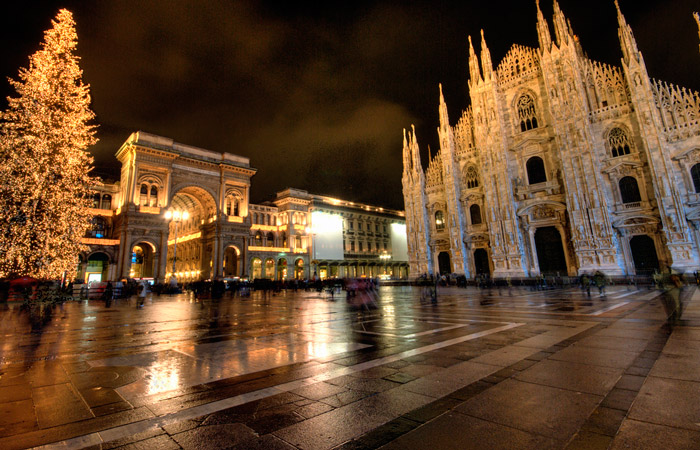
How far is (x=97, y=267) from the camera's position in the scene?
4022 cm

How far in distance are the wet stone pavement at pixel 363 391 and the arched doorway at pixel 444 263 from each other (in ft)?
101

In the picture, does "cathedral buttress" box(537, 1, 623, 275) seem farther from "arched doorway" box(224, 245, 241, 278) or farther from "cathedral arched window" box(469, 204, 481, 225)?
"arched doorway" box(224, 245, 241, 278)

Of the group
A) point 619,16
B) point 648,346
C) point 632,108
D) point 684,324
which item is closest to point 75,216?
point 648,346

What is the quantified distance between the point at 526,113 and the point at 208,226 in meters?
41.3

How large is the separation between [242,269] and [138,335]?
1533 inches

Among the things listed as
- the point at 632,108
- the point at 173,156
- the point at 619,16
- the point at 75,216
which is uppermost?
the point at 619,16

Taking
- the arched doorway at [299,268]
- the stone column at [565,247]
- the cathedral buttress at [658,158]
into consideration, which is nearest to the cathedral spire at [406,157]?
the stone column at [565,247]

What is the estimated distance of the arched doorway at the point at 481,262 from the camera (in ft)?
108

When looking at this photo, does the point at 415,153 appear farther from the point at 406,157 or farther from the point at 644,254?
the point at 644,254

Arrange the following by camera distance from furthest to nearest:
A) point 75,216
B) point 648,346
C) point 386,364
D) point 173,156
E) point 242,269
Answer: point 242,269 → point 173,156 → point 75,216 → point 648,346 → point 386,364

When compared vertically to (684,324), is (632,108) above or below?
above

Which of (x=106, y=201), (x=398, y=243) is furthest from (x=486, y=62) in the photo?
(x=106, y=201)

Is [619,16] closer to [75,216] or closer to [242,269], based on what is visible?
[75,216]

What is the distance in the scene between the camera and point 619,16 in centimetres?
2697
